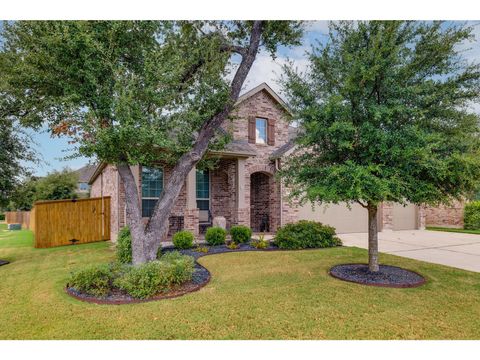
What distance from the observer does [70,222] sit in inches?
461

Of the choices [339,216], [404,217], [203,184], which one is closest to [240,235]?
[203,184]

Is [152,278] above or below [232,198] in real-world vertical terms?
below

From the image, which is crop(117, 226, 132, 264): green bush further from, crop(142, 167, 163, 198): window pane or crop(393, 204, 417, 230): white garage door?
crop(393, 204, 417, 230): white garage door

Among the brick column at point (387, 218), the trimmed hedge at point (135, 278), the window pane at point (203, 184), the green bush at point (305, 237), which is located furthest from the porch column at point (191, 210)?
the brick column at point (387, 218)

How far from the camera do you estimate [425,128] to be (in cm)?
555

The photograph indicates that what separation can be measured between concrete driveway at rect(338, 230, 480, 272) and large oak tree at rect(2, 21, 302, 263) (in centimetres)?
648

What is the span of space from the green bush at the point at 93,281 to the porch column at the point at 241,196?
6.82 meters

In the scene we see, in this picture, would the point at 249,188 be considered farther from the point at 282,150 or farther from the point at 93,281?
the point at 93,281

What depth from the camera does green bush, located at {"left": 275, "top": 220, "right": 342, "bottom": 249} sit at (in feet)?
31.4

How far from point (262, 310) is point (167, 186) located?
3.44 meters

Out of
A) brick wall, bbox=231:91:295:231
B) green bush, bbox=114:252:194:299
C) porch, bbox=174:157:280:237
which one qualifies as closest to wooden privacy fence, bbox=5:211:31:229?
porch, bbox=174:157:280:237

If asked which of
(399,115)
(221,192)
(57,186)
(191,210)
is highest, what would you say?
(399,115)
